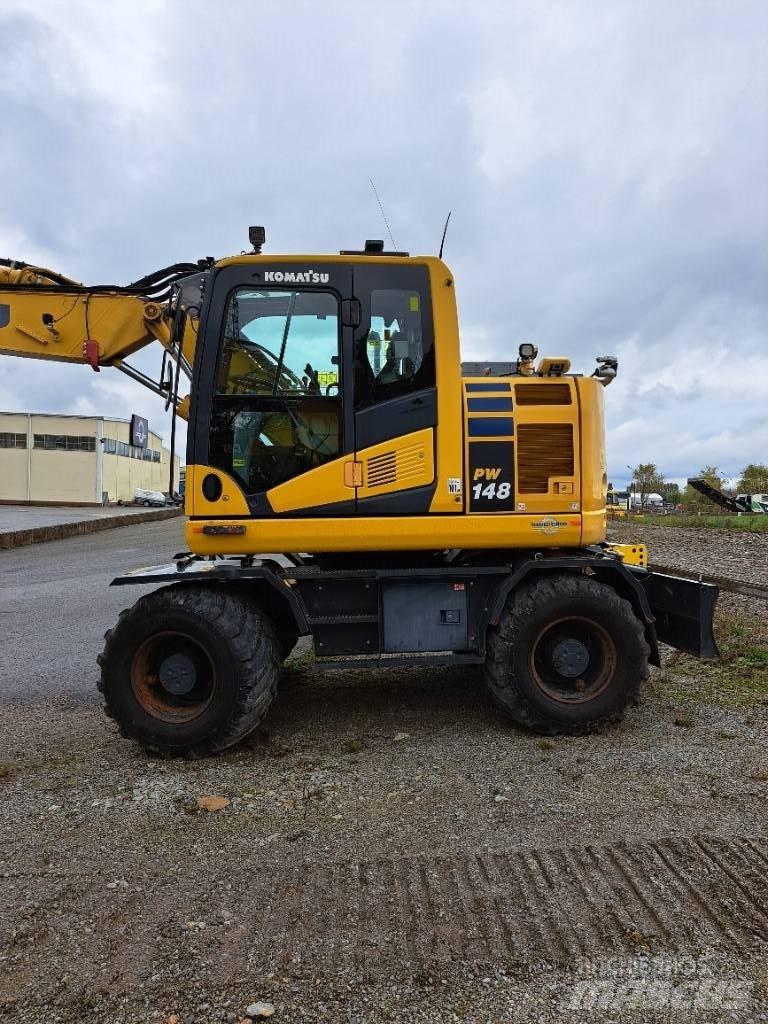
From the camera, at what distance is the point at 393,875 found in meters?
2.75

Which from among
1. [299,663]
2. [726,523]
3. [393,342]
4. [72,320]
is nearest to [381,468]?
[393,342]

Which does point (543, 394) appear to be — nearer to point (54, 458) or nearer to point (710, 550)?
point (710, 550)

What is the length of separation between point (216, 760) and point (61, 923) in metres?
1.50

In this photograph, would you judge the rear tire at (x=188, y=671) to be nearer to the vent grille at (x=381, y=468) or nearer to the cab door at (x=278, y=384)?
the cab door at (x=278, y=384)

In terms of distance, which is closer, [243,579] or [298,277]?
[298,277]

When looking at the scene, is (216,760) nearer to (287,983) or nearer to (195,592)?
(195,592)

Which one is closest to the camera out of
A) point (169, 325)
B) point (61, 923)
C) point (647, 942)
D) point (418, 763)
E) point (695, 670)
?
point (647, 942)

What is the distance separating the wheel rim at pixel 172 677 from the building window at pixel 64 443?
176 feet

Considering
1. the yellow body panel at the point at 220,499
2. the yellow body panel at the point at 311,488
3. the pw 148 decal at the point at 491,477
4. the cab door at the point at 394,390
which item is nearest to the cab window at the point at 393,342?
the cab door at the point at 394,390

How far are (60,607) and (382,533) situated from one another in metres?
7.07

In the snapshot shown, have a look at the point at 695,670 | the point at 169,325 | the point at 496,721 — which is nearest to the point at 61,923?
the point at 496,721

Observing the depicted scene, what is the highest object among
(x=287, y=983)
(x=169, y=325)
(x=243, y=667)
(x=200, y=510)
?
(x=169, y=325)

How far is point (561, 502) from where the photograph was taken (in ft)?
14.3

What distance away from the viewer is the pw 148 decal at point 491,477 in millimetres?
4281
